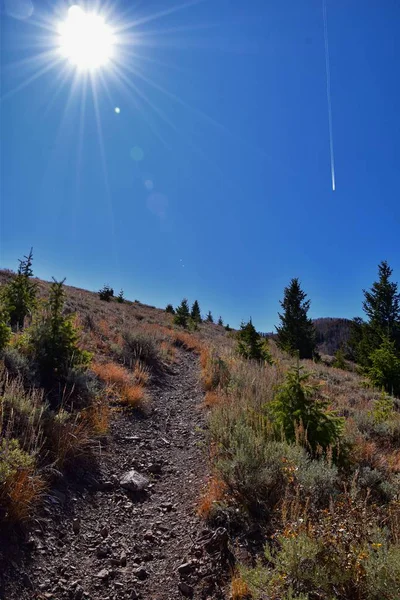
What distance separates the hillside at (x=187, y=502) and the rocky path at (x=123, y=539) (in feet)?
0.04

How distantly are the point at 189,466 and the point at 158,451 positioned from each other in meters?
0.73

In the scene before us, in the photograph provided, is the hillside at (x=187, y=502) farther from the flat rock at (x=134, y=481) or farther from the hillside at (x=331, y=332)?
the hillside at (x=331, y=332)

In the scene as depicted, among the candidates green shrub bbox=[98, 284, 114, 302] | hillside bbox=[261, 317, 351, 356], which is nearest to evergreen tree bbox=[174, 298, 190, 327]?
green shrub bbox=[98, 284, 114, 302]

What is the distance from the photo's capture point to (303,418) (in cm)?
442

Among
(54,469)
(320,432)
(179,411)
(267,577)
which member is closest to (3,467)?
(54,469)

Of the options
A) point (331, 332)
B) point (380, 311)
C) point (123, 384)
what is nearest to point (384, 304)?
point (380, 311)

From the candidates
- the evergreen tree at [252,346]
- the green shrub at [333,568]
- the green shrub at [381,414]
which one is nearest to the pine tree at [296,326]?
the evergreen tree at [252,346]

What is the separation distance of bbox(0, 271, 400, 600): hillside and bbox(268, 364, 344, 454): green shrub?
1.2 inches

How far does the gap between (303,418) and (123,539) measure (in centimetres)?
269

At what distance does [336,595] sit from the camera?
217 cm

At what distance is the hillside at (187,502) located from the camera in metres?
2.34

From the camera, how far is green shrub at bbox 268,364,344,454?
427 cm

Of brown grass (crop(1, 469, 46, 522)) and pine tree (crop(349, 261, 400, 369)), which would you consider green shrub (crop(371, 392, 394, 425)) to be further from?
pine tree (crop(349, 261, 400, 369))

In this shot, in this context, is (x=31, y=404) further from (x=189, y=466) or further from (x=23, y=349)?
(x=189, y=466)
